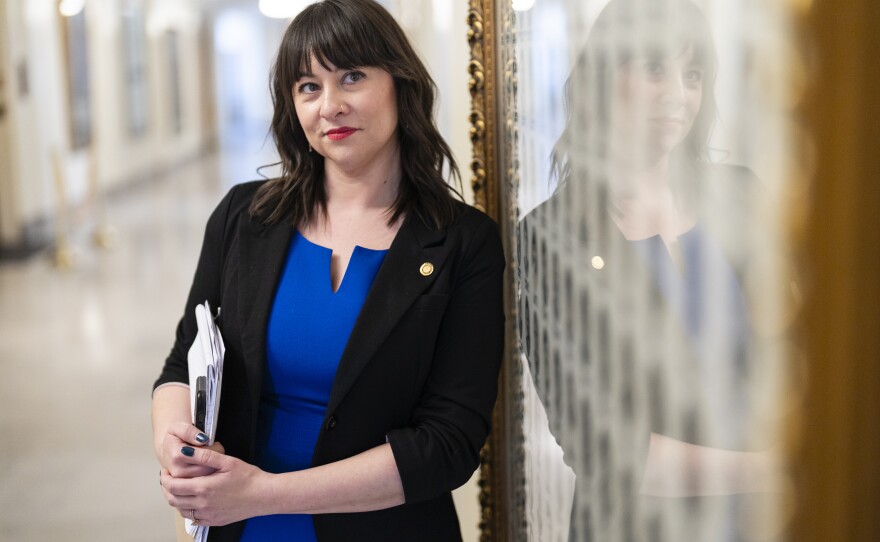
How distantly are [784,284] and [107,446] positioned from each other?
4.72 m

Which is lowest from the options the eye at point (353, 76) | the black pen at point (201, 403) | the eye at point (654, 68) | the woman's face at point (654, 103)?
the black pen at point (201, 403)

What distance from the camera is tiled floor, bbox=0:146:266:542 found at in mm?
4105

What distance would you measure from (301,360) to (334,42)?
532mm

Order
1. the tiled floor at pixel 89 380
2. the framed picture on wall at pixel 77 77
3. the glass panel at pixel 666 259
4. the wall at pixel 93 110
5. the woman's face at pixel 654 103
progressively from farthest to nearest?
1. the framed picture on wall at pixel 77 77
2. the wall at pixel 93 110
3. the tiled floor at pixel 89 380
4. the woman's face at pixel 654 103
5. the glass panel at pixel 666 259

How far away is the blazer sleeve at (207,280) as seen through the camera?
171 centimetres

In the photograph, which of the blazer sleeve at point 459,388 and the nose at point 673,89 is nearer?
the nose at point 673,89

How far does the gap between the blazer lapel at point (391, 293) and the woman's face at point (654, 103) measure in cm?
58

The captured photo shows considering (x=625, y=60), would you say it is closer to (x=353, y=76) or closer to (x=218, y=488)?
(x=353, y=76)

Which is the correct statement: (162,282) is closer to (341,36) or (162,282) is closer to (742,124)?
(341,36)

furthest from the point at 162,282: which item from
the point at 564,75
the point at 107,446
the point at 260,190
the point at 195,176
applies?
the point at 564,75

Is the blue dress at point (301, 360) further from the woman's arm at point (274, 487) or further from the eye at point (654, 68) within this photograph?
the eye at point (654, 68)

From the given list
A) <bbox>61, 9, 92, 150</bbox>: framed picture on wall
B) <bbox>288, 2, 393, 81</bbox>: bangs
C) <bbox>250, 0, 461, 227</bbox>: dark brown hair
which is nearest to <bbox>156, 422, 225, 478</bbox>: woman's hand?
<bbox>250, 0, 461, 227</bbox>: dark brown hair

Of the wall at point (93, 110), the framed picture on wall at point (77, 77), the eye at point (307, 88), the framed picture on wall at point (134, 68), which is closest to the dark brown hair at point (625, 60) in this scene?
A: the eye at point (307, 88)

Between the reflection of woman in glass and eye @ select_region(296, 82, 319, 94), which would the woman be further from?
the reflection of woman in glass
